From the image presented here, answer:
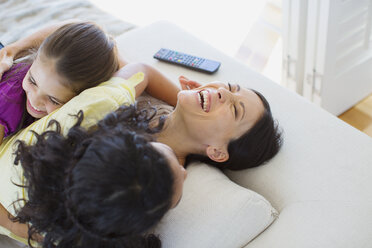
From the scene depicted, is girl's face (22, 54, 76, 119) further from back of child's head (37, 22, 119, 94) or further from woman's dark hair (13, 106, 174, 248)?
woman's dark hair (13, 106, 174, 248)

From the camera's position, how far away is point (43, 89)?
1106 millimetres

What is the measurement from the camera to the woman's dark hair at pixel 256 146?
1.13 m

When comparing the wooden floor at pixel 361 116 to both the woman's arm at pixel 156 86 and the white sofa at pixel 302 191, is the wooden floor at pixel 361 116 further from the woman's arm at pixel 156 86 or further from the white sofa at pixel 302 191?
the woman's arm at pixel 156 86

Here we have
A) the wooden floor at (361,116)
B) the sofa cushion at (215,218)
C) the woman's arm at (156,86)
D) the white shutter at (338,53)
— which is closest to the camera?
the sofa cushion at (215,218)

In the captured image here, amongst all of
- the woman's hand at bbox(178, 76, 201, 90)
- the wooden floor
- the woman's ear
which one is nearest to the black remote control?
the woman's hand at bbox(178, 76, 201, 90)

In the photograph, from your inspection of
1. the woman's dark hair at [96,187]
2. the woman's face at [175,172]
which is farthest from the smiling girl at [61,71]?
the woman's face at [175,172]

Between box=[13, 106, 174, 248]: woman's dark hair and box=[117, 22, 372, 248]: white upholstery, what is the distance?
215 millimetres

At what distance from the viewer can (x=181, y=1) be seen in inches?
120

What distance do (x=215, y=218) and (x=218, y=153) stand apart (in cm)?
25

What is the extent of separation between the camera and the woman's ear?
1144mm

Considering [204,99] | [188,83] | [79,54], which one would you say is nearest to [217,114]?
[204,99]

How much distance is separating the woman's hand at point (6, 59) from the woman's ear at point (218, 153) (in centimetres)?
74

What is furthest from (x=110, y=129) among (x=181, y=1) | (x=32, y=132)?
(x=181, y=1)

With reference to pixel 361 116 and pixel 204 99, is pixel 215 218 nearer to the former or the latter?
pixel 204 99
